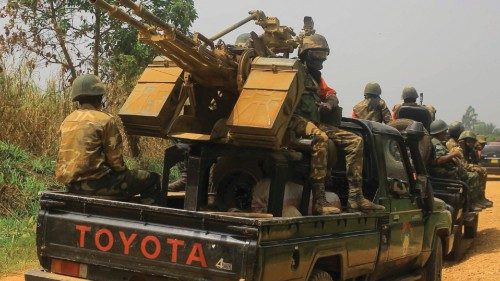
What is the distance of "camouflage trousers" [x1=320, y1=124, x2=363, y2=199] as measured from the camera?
6.23 meters

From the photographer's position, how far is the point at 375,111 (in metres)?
11.2

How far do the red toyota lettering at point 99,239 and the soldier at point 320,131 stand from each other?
65.7 inches

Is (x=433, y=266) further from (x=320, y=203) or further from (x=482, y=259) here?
(x=320, y=203)

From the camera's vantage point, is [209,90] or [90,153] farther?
[209,90]

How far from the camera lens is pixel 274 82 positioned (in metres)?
5.51

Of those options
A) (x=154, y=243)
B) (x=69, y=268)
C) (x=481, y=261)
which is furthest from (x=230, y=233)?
(x=481, y=261)

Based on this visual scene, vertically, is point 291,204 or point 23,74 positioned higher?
point 23,74

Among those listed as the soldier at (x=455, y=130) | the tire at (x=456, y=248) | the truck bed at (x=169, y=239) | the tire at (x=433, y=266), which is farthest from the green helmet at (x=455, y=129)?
the truck bed at (x=169, y=239)

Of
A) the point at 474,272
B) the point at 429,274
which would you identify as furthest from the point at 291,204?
the point at 474,272

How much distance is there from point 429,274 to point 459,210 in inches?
112

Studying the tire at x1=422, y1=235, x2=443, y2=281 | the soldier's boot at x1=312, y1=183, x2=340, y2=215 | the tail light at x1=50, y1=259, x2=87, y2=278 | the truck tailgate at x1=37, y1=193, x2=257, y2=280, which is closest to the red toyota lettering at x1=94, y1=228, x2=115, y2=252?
the truck tailgate at x1=37, y1=193, x2=257, y2=280

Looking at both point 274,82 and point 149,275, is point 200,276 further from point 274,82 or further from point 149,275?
point 274,82

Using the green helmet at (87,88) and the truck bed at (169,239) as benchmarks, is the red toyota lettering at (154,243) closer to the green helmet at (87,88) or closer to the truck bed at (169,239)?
the truck bed at (169,239)

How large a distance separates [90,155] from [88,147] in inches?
2.4
